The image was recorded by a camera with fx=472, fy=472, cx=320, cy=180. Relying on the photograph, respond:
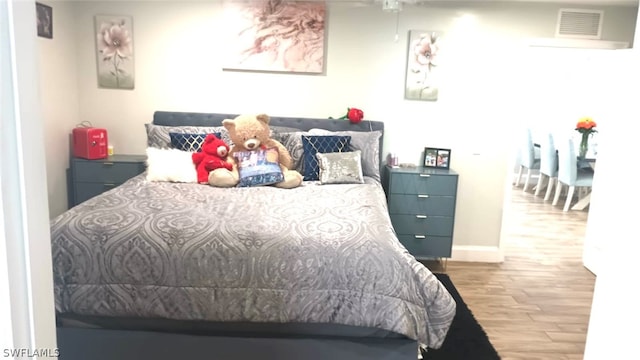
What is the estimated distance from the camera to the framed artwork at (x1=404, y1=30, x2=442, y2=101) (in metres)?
3.84

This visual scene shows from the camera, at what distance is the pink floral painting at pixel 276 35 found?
3.83 metres

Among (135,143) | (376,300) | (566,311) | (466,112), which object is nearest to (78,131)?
(135,143)

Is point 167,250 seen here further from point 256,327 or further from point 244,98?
point 244,98

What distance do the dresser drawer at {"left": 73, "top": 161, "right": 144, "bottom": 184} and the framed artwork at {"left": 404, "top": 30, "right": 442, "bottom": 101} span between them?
231cm

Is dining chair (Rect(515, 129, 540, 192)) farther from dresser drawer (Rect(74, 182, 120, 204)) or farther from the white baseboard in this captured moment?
dresser drawer (Rect(74, 182, 120, 204))

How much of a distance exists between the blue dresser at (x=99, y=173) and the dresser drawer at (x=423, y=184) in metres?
2.04

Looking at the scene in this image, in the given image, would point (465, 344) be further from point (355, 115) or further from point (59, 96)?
point (59, 96)

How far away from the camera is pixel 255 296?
206cm

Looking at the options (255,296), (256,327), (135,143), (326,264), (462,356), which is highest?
(135,143)

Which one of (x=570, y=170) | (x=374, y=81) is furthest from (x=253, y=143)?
(x=570, y=170)

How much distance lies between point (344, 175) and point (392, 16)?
4.72 feet

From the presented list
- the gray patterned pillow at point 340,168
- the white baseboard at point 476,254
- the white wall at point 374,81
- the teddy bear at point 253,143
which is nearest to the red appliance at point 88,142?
the white wall at point 374,81

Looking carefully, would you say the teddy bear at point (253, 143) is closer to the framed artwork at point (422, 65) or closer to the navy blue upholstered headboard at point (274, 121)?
the navy blue upholstered headboard at point (274, 121)

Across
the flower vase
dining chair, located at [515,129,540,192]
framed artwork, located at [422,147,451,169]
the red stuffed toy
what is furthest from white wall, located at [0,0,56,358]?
dining chair, located at [515,129,540,192]
